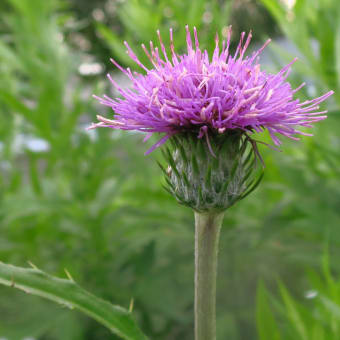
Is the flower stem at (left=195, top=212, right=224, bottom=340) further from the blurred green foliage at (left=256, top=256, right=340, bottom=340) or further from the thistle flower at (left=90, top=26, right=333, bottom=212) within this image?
the blurred green foliage at (left=256, top=256, right=340, bottom=340)

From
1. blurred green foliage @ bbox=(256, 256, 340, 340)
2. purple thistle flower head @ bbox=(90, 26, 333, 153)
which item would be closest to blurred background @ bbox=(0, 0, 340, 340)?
blurred green foliage @ bbox=(256, 256, 340, 340)

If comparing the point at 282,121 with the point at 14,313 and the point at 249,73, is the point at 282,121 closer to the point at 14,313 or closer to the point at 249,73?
the point at 249,73

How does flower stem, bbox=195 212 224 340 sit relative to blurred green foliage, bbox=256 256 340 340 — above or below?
above

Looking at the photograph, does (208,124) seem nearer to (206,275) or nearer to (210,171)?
(210,171)

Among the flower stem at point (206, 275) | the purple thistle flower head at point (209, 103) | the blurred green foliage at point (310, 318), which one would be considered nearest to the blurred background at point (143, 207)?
the blurred green foliage at point (310, 318)

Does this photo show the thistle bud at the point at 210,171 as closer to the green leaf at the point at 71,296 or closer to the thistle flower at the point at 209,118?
the thistle flower at the point at 209,118

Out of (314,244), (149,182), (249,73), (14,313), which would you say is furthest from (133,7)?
(14,313)

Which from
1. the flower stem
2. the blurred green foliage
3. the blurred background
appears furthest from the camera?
the blurred background
